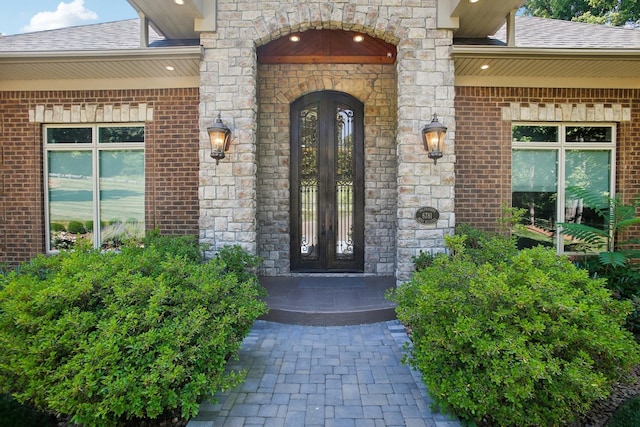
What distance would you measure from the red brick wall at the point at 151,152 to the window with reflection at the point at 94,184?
214 millimetres

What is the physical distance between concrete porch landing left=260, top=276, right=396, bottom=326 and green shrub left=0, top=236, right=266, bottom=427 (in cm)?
133

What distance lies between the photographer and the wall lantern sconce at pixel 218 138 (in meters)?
4.39

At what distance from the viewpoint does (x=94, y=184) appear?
542cm

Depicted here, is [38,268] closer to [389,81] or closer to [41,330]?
[41,330]

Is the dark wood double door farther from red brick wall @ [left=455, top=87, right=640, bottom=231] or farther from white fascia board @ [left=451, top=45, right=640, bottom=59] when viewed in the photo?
white fascia board @ [left=451, top=45, right=640, bottom=59]

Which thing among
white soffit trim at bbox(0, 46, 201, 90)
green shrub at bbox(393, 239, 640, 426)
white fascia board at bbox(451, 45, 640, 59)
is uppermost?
white fascia board at bbox(451, 45, 640, 59)

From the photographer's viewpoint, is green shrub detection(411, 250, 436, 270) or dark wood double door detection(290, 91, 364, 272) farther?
dark wood double door detection(290, 91, 364, 272)

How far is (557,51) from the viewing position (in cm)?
438

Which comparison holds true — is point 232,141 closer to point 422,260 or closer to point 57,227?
point 422,260


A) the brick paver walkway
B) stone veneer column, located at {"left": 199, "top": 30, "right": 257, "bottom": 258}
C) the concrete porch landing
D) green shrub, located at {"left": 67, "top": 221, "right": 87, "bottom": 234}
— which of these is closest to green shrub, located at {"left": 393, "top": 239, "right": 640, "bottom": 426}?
the brick paver walkway

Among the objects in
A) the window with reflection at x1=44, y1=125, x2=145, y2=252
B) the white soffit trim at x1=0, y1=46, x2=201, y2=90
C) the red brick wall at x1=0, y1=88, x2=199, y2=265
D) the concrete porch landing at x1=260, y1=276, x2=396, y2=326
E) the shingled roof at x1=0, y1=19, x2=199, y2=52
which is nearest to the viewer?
the concrete porch landing at x1=260, y1=276, x2=396, y2=326

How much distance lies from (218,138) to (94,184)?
8.47ft

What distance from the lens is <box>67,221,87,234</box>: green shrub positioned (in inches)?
216

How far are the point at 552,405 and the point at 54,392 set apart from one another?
3.13 m
